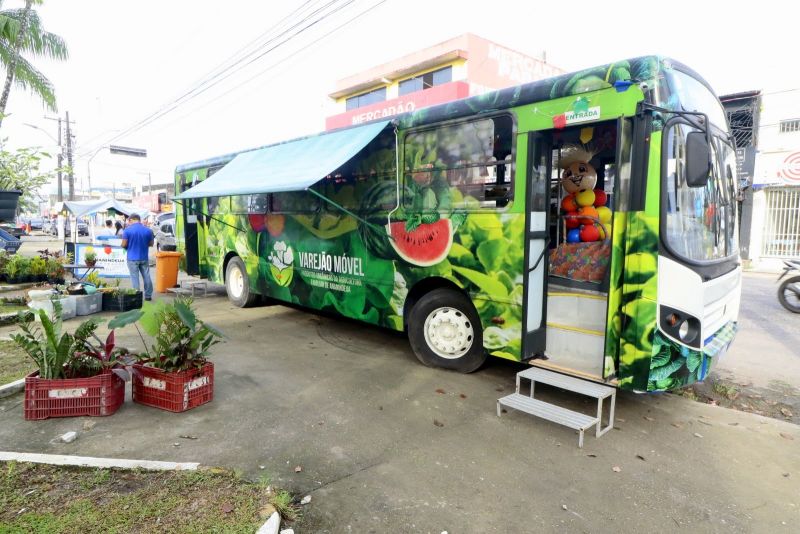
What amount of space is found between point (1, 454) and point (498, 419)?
374cm

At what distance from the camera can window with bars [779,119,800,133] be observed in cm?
1696

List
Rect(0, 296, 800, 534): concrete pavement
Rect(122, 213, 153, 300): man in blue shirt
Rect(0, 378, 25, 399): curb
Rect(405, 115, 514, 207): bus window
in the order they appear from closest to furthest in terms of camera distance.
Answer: Rect(0, 296, 800, 534): concrete pavement < Rect(0, 378, 25, 399): curb < Rect(405, 115, 514, 207): bus window < Rect(122, 213, 153, 300): man in blue shirt

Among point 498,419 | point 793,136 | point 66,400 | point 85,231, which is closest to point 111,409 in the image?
point 66,400

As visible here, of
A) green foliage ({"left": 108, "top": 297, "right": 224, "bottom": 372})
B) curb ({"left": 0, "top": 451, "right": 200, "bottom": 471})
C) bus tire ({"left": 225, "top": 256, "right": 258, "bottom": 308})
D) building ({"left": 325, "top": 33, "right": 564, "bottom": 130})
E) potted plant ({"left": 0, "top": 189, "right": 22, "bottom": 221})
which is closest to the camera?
curb ({"left": 0, "top": 451, "right": 200, "bottom": 471})

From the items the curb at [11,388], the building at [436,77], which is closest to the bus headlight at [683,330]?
the curb at [11,388]

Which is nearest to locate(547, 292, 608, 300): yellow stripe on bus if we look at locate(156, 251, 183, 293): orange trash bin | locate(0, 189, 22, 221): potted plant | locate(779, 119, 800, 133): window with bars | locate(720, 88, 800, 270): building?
locate(0, 189, 22, 221): potted plant

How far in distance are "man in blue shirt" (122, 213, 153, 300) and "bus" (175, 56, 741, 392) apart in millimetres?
3231

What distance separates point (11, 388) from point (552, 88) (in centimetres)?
569

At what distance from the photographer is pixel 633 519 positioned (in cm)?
294

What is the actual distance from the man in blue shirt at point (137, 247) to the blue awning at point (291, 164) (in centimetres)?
313

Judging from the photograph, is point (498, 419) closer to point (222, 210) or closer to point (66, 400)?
point (66, 400)

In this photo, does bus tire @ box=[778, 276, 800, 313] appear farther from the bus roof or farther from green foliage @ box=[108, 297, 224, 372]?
green foliage @ box=[108, 297, 224, 372]

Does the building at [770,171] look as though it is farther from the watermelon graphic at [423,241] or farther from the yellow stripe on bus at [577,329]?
the watermelon graphic at [423,241]

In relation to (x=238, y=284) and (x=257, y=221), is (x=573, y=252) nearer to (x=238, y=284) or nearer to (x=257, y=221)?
(x=257, y=221)
